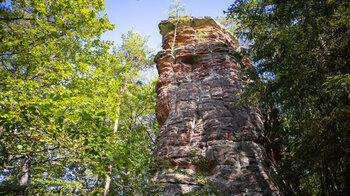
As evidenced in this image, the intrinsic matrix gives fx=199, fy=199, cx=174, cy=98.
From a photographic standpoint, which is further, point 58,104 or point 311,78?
point 311,78

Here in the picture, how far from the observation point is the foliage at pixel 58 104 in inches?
167

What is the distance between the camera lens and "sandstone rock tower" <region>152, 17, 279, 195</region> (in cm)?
788

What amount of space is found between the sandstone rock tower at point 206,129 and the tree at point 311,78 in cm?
146

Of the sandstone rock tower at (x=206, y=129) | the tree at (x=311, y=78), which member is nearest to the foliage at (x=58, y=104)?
the sandstone rock tower at (x=206, y=129)

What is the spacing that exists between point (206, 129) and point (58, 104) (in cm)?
690

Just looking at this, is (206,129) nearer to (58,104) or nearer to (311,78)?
(311,78)

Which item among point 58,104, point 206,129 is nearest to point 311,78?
point 206,129

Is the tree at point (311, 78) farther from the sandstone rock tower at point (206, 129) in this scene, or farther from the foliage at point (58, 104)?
the foliage at point (58, 104)

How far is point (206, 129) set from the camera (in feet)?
32.6

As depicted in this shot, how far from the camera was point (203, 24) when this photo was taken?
55.8ft

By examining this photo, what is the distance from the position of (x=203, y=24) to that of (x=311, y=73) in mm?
11939

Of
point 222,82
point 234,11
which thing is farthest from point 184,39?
point 234,11

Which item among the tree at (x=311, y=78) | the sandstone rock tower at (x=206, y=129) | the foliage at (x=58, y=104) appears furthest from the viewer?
the sandstone rock tower at (x=206, y=129)

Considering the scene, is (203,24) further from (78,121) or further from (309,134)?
(78,121)
